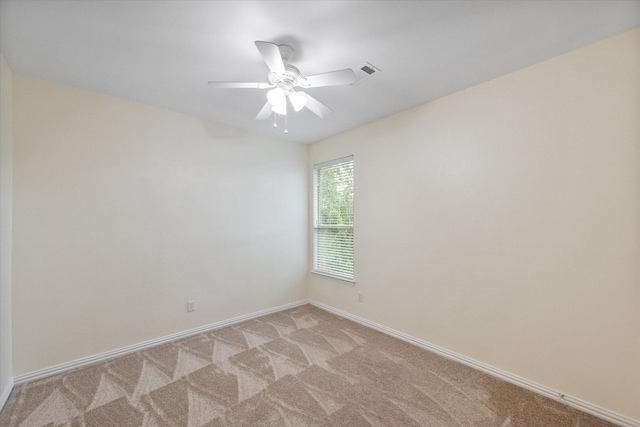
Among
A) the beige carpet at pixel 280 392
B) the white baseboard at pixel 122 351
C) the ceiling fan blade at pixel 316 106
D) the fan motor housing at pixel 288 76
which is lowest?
the beige carpet at pixel 280 392

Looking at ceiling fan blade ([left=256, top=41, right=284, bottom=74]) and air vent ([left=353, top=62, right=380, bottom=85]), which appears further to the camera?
air vent ([left=353, top=62, right=380, bottom=85])

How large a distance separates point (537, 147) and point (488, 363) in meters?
1.86

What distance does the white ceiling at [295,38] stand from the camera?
1.53m

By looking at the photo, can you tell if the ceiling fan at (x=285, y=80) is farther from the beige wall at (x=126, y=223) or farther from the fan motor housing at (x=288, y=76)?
the beige wall at (x=126, y=223)

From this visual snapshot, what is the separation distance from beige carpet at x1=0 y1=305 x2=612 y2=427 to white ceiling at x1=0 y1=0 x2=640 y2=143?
2.54m

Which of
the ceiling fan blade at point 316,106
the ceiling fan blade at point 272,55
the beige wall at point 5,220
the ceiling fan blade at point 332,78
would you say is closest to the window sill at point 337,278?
the ceiling fan blade at point 316,106

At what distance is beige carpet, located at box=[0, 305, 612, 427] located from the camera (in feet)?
5.85

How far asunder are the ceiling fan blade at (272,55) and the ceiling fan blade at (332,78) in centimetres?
20

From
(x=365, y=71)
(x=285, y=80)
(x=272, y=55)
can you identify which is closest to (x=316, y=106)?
(x=285, y=80)

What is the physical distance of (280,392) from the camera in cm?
205

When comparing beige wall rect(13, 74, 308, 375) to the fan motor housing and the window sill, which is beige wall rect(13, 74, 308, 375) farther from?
the fan motor housing

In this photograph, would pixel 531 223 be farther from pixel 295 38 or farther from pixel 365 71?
pixel 295 38

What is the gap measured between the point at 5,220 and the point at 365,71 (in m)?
3.01

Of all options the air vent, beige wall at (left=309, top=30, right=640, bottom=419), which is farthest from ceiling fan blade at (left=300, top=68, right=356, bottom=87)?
beige wall at (left=309, top=30, right=640, bottom=419)
